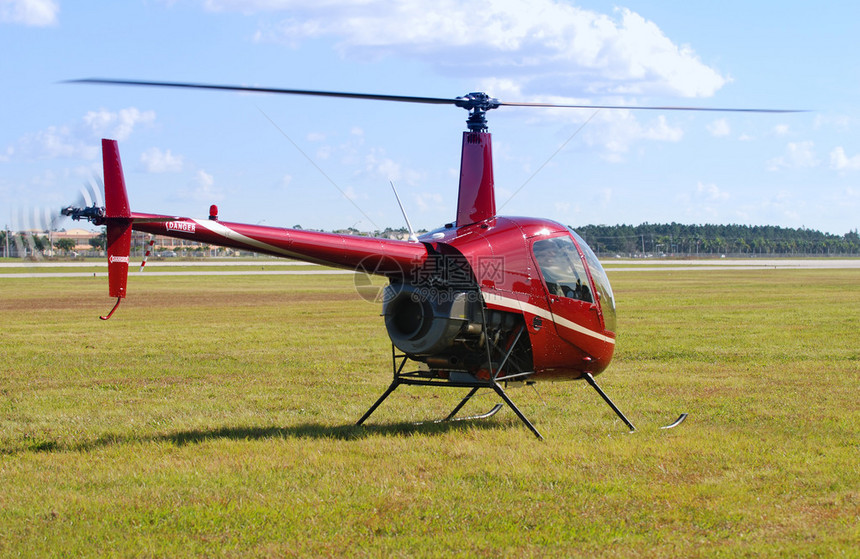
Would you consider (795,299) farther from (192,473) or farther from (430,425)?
(192,473)

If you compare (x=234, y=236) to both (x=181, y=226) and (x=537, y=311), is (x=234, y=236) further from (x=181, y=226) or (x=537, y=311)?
(x=537, y=311)

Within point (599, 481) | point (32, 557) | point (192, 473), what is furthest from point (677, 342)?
point (32, 557)

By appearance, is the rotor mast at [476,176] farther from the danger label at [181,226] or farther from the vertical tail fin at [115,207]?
the vertical tail fin at [115,207]

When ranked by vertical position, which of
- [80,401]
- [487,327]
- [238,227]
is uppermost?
[238,227]

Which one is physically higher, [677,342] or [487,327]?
[487,327]

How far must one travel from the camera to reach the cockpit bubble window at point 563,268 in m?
10.3

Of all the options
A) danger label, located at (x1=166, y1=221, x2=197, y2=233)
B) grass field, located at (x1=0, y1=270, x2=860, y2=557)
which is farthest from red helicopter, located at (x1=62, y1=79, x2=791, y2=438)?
grass field, located at (x1=0, y1=270, x2=860, y2=557)

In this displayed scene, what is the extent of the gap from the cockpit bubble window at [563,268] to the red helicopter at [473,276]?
13 mm

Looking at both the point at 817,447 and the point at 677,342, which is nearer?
the point at 817,447

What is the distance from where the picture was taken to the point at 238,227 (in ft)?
29.5

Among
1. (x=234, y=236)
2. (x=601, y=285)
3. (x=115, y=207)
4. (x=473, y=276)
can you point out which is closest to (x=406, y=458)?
(x=473, y=276)

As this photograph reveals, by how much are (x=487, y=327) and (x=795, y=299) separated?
29.1 m
